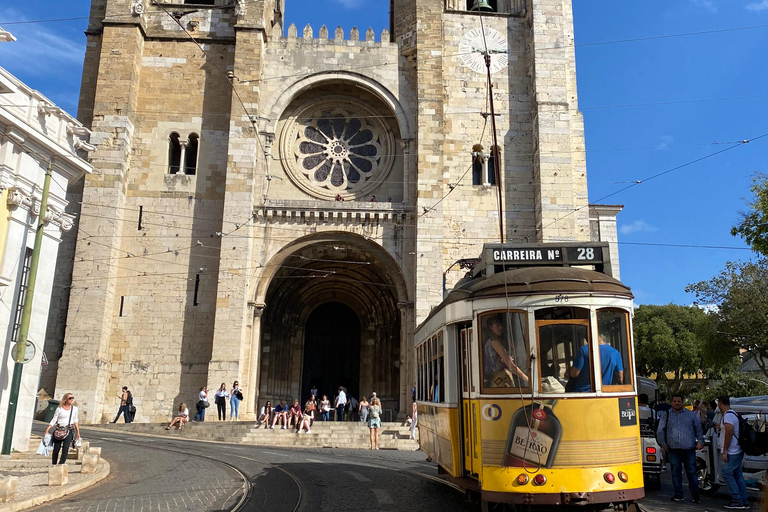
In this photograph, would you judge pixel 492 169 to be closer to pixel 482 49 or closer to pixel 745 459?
pixel 482 49

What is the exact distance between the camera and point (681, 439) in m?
7.87

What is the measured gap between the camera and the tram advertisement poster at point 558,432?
5398 mm

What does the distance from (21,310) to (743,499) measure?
11.2m

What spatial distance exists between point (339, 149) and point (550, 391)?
1833cm

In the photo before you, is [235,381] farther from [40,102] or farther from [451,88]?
[451,88]

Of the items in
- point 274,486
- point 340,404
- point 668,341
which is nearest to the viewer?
point 274,486

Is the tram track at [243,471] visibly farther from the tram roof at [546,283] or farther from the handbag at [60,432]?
the tram roof at [546,283]

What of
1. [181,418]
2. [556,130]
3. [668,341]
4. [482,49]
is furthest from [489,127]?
[668,341]

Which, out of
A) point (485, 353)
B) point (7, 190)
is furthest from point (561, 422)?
point (7, 190)

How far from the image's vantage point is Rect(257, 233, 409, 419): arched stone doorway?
22.0m

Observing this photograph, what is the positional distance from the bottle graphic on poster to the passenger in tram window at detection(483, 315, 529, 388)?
246mm

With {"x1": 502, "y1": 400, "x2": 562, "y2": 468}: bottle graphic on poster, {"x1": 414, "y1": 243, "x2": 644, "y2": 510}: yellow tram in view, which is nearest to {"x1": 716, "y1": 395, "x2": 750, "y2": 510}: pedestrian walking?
{"x1": 414, "y1": 243, "x2": 644, "y2": 510}: yellow tram

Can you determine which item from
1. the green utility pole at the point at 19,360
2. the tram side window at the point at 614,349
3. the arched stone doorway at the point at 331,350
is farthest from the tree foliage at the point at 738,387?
the green utility pole at the point at 19,360

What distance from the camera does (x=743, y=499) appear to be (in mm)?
7445
